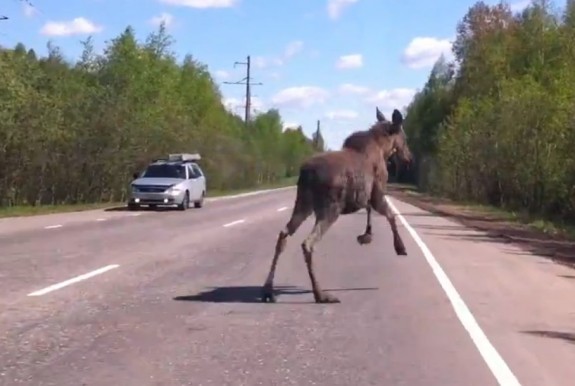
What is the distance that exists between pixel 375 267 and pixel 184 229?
984cm

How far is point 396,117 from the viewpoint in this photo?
47.3ft

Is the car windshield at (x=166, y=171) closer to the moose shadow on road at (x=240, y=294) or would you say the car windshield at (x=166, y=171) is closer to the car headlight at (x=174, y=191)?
the car headlight at (x=174, y=191)

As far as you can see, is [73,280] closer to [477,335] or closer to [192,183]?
[477,335]

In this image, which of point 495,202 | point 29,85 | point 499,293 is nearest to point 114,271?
point 499,293

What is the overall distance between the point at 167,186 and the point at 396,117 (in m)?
24.8

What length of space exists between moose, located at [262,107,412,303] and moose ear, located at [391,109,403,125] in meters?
0.56

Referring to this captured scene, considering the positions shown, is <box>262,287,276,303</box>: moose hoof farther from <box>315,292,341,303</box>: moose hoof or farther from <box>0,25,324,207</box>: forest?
<box>0,25,324,207</box>: forest

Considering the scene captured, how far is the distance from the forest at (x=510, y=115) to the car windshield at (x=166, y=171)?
14124 millimetres

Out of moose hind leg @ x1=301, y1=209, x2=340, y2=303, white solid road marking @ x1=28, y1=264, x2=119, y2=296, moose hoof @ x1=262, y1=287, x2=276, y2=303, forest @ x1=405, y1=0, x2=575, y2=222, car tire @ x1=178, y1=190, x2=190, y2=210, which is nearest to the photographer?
moose hind leg @ x1=301, y1=209, x2=340, y2=303

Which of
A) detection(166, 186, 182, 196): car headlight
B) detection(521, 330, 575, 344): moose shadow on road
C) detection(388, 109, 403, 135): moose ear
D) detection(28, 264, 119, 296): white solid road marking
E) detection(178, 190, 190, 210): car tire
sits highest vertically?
detection(388, 109, 403, 135): moose ear

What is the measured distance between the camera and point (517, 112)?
5128 centimetres

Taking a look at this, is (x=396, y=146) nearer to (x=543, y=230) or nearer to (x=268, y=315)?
(x=268, y=315)

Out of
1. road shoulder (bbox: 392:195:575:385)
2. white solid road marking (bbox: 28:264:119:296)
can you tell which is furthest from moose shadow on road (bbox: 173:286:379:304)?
road shoulder (bbox: 392:195:575:385)

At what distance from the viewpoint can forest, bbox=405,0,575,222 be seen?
4659 centimetres
